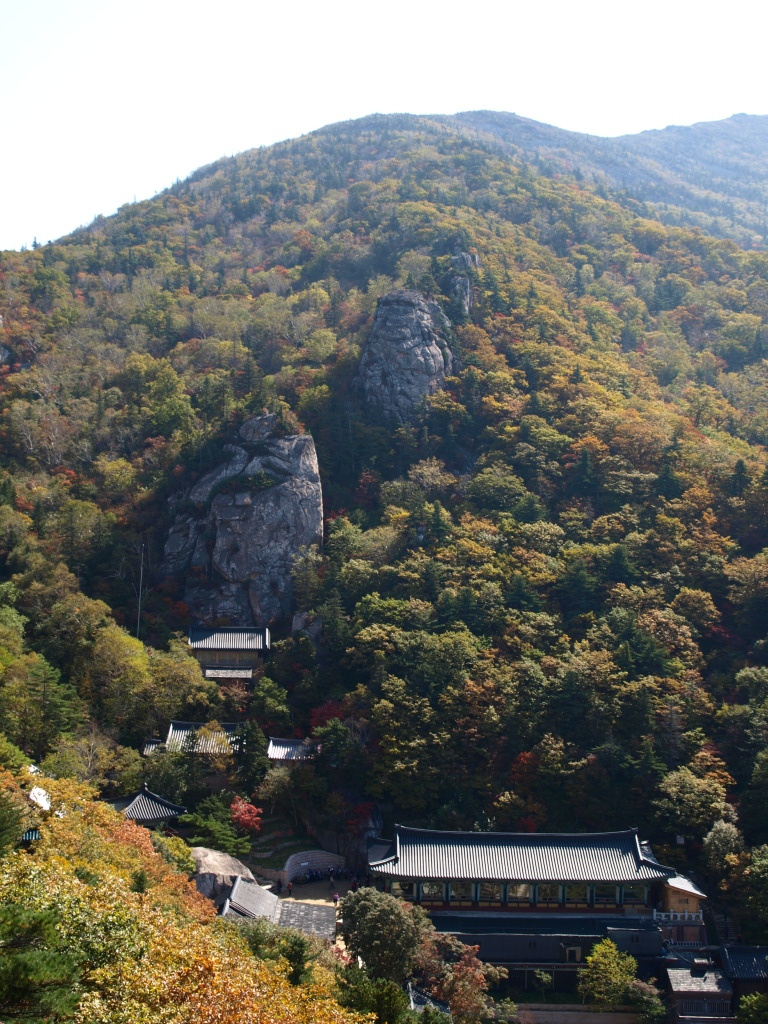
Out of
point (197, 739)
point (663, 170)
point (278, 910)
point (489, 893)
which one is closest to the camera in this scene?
point (278, 910)

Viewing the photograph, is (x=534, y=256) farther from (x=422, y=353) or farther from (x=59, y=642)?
(x=59, y=642)

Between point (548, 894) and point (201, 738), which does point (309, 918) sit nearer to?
point (548, 894)

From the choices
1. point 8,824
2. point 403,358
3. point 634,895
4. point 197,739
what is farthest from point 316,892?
point 403,358

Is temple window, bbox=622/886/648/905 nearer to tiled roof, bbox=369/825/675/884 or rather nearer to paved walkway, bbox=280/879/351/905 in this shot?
tiled roof, bbox=369/825/675/884

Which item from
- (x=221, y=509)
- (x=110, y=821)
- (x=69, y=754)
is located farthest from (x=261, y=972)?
(x=221, y=509)

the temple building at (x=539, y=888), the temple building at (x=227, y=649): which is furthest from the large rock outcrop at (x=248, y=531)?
the temple building at (x=539, y=888)

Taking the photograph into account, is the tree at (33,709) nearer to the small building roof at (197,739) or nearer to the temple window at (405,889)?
the small building roof at (197,739)
